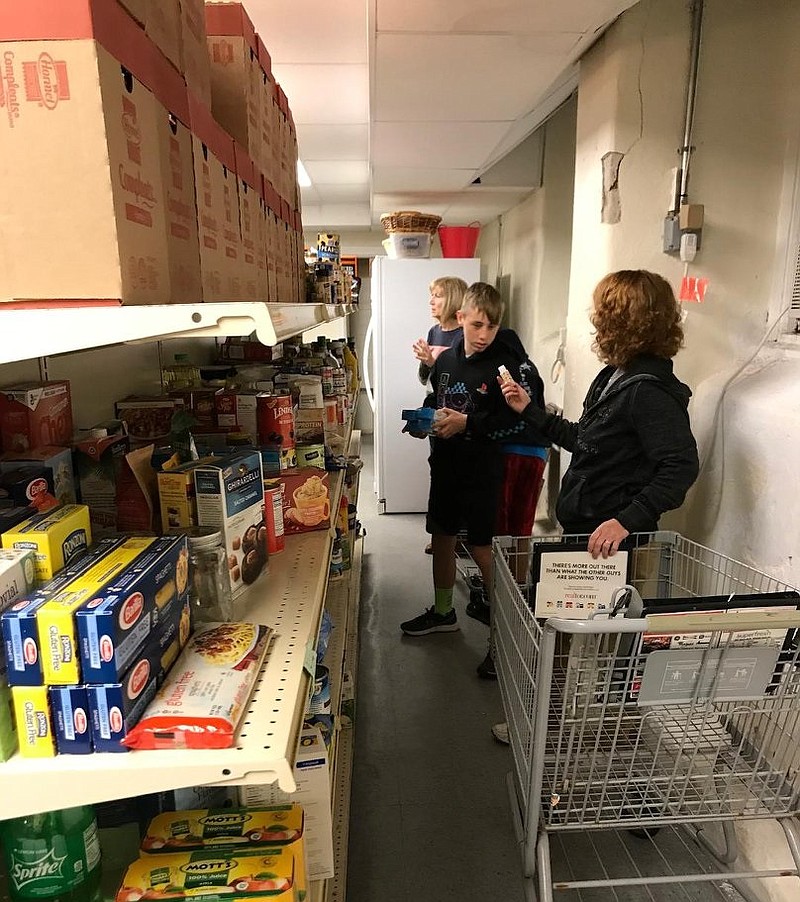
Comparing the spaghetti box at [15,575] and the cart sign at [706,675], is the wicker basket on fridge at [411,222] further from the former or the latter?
the spaghetti box at [15,575]

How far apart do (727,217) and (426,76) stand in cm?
127

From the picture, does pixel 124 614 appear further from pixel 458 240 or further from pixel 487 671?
pixel 458 240

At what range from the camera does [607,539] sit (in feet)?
5.95

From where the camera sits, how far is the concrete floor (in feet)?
6.38

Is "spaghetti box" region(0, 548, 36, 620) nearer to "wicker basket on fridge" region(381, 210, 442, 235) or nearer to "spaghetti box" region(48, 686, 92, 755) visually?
"spaghetti box" region(48, 686, 92, 755)

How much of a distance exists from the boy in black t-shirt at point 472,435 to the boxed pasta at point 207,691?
82.5 inches

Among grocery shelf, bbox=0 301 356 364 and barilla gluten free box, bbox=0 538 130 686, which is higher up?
grocery shelf, bbox=0 301 356 364

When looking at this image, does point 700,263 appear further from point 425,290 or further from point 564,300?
point 425,290

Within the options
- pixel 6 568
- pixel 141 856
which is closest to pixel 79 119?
pixel 6 568

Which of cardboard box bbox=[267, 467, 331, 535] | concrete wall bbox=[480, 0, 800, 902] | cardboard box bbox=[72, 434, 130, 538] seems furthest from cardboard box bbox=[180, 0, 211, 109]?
concrete wall bbox=[480, 0, 800, 902]

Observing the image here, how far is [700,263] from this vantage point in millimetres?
2375

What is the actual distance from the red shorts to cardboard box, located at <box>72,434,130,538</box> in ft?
8.24

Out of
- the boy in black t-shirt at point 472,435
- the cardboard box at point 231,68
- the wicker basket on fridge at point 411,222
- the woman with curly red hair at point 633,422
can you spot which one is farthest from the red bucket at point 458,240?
the cardboard box at point 231,68

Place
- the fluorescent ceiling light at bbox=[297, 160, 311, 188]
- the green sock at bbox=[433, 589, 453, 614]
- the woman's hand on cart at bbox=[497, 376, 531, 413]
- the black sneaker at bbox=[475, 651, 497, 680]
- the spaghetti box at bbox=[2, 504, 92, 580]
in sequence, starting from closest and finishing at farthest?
1. the spaghetti box at bbox=[2, 504, 92, 580]
2. the woman's hand on cart at bbox=[497, 376, 531, 413]
3. the black sneaker at bbox=[475, 651, 497, 680]
4. the green sock at bbox=[433, 589, 453, 614]
5. the fluorescent ceiling light at bbox=[297, 160, 311, 188]
